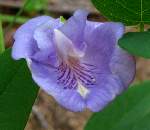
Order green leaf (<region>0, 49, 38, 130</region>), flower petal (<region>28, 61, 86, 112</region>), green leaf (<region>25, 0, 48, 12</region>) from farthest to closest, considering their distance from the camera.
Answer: green leaf (<region>25, 0, 48, 12</region>) < green leaf (<region>0, 49, 38, 130</region>) < flower petal (<region>28, 61, 86, 112</region>)

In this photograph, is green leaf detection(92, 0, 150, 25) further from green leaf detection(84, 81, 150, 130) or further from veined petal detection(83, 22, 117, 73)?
green leaf detection(84, 81, 150, 130)

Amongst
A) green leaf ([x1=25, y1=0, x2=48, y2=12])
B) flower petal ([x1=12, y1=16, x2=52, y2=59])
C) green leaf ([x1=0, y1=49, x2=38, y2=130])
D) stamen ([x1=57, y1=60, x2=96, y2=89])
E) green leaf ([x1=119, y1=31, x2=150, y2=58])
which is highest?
green leaf ([x1=119, y1=31, x2=150, y2=58])

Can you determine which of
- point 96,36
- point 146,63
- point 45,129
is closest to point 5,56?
point 96,36

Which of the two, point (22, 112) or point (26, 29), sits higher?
point (26, 29)

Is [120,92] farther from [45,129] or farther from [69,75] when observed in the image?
[45,129]

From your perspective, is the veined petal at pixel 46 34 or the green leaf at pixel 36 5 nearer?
the veined petal at pixel 46 34

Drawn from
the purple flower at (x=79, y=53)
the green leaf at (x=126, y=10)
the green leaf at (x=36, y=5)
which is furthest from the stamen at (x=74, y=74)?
the green leaf at (x=36, y=5)

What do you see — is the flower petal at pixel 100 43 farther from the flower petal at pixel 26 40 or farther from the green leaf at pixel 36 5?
the green leaf at pixel 36 5

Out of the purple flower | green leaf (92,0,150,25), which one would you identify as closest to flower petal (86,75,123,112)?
the purple flower
